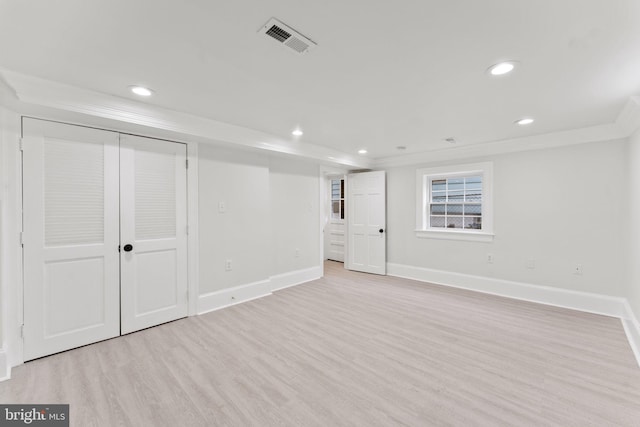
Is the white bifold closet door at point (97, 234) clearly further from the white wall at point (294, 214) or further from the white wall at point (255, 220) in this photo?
the white wall at point (294, 214)

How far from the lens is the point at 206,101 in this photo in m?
2.65

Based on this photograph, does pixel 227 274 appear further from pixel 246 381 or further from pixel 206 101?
pixel 206 101

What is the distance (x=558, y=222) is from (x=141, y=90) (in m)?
5.16

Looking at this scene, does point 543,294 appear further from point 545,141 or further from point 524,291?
point 545,141

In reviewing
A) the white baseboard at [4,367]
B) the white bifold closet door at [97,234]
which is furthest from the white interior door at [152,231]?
the white baseboard at [4,367]

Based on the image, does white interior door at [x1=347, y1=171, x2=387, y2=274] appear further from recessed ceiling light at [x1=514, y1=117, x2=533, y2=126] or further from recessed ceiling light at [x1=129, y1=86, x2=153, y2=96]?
recessed ceiling light at [x1=129, y1=86, x2=153, y2=96]

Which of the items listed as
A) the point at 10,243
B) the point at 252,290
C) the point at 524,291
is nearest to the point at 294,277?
the point at 252,290

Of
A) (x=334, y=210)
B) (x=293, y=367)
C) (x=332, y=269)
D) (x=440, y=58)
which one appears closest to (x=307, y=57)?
(x=440, y=58)

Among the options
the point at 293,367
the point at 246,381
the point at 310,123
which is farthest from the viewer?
the point at 310,123

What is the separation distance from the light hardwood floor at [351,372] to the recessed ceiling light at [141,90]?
2.35 m

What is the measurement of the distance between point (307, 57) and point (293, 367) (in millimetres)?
2392

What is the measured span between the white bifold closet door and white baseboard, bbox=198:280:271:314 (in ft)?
0.92

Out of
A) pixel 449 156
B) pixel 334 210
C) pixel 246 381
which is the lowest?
pixel 246 381

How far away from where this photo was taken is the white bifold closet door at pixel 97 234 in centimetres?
245
